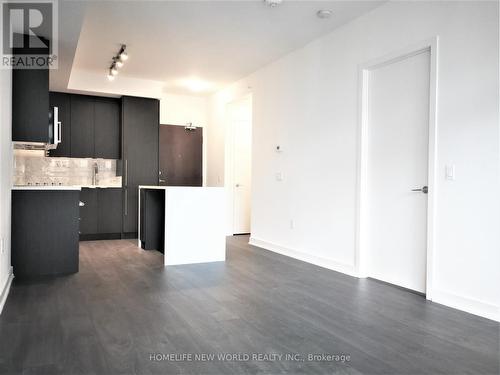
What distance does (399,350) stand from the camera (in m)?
Answer: 2.32

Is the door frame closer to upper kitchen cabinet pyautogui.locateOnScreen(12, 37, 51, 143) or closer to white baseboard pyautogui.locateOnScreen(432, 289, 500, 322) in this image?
white baseboard pyautogui.locateOnScreen(432, 289, 500, 322)

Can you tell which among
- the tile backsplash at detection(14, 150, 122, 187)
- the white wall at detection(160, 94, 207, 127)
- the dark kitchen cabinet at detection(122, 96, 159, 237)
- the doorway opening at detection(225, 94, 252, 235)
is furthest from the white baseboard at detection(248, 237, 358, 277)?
the white wall at detection(160, 94, 207, 127)

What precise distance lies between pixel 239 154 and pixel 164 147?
1.64 meters

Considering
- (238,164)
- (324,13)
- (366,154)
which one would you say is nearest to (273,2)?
(324,13)

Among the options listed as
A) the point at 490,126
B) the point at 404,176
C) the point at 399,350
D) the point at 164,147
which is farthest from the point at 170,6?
the point at 164,147

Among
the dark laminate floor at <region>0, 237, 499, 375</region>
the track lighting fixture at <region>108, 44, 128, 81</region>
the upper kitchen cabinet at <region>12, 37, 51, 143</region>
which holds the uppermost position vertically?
the track lighting fixture at <region>108, 44, 128, 81</region>

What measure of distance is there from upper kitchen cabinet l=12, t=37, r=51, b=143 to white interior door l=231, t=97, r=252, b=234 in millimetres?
3765

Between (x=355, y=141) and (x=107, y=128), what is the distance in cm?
481

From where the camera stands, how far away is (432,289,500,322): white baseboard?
114 inches

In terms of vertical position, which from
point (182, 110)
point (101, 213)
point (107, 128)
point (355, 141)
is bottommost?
point (101, 213)

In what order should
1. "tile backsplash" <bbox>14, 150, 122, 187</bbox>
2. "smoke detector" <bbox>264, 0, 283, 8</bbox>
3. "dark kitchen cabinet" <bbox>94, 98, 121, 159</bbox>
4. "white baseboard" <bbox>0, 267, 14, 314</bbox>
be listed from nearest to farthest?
"white baseboard" <bbox>0, 267, 14, 314</bbox>, "smoke detector" <bbox>264, 0, 283, 8</bbox>, "tile backsplash" <bbox>14, 150, 122, 187</bbox>, "dark kitchen cabinet" <bbox>94, 98, 121, 159</bbox>

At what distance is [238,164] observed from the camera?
7477mm

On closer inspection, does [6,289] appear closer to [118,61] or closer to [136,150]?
[118,61]

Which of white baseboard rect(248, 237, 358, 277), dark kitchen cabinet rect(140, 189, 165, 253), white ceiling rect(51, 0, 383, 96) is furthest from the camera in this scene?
dark kitchen cabinet rect(140, 189, 165, 253)
